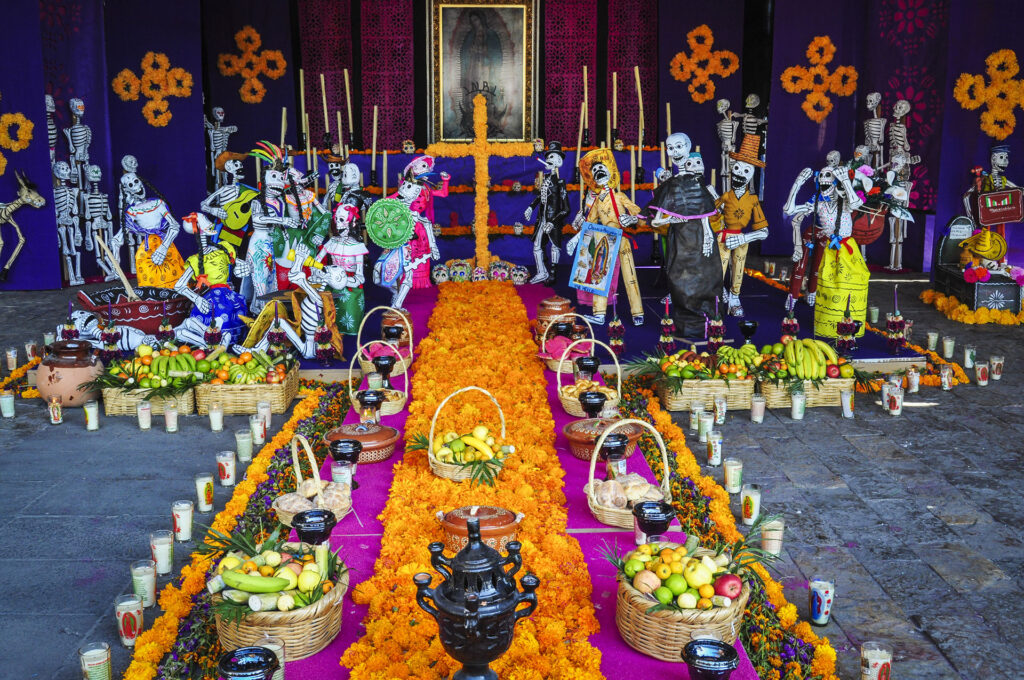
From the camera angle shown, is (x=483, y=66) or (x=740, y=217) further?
(x=483, y=66)

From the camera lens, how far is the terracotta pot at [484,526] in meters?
4.78

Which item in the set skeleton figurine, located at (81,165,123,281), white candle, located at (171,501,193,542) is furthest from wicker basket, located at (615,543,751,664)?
skeleton figurine, located at (81,165,123,281)

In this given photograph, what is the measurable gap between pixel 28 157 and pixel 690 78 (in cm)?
1042

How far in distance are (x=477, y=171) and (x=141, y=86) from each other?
5984mm

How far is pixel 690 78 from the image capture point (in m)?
16.5

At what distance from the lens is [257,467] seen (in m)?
6.52

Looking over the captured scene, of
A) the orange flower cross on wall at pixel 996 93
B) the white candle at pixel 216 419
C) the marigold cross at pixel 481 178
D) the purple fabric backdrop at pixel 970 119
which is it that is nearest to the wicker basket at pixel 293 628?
the white candle at pixel 216 419

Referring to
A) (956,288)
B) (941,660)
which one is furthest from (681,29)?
(941,660)

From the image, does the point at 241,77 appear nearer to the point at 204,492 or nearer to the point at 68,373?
the point at 68,373

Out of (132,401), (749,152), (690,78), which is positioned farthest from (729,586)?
(690,78)

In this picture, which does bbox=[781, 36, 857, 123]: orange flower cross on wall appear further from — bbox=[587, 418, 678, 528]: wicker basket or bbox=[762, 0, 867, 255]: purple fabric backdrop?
bbox=[587, 418, 678, 528]: wicker basket

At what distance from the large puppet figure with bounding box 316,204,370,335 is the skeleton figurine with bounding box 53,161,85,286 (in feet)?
19.0

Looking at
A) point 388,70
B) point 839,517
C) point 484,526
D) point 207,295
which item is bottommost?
point 839,517

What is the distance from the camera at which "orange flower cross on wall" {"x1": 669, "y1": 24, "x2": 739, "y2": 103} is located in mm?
16422
